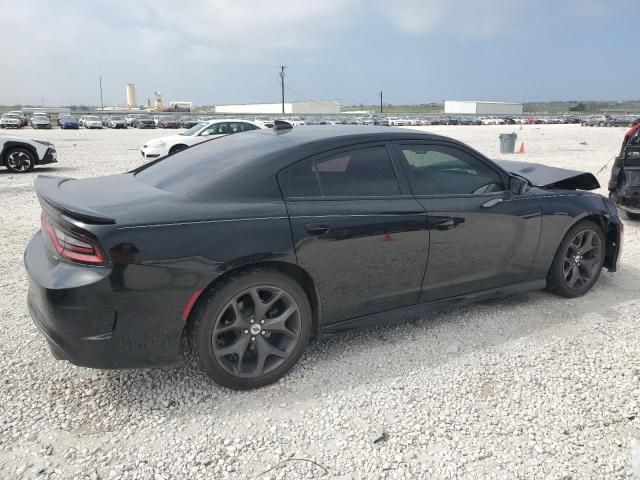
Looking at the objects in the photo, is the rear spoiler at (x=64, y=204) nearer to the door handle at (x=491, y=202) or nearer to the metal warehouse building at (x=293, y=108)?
the door handle at (x=491, y=202)

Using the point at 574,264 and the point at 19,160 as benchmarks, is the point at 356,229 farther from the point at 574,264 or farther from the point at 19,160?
the point at 19,160

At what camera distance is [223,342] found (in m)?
2.96

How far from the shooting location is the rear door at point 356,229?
3.04 meters

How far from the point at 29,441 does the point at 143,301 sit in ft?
2.96

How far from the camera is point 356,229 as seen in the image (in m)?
3.15

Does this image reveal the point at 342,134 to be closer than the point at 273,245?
No

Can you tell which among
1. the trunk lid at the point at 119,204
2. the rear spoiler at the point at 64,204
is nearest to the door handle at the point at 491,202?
the trunk lid at the point at 119,204

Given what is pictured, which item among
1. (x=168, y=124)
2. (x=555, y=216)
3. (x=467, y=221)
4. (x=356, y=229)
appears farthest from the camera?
(x=168, y=124)

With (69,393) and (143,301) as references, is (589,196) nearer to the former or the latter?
(143,301)

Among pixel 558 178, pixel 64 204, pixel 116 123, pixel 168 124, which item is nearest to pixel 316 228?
pixel 64 204

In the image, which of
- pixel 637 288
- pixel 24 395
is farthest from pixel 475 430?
pixel 637 288

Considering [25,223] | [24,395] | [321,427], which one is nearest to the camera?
[321,427]

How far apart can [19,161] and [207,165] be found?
37.9ft

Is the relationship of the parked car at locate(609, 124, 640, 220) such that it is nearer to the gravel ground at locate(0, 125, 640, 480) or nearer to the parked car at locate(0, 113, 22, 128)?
the gravel ground at locate(0, 125, 640, 480)
